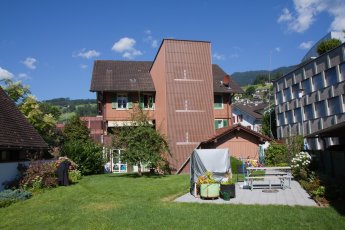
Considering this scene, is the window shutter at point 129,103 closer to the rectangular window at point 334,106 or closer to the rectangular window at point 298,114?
the rectangular window at point 334,106

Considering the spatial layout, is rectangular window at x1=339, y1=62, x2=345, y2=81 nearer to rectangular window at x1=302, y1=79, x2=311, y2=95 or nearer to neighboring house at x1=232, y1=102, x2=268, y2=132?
rectangular window at x1=302, y1=79, x2=311, y2=95

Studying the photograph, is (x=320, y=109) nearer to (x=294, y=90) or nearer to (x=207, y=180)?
(x=294, y=90)

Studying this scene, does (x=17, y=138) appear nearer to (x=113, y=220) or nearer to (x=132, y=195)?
(x=132, y=195)

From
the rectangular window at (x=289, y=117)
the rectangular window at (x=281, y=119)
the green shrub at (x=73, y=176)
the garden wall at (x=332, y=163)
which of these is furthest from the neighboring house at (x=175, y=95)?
the rectangular window at (x=281, y=119)

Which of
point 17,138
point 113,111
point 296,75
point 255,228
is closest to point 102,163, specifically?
point 113,111

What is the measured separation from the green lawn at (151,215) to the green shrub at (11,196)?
39 cm

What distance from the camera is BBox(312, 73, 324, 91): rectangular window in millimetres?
38750

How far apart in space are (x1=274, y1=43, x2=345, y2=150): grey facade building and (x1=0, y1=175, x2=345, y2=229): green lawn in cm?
2082

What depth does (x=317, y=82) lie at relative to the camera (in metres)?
39.6

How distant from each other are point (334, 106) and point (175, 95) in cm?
1710

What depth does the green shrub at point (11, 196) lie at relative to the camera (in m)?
15.1

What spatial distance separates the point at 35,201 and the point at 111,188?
4341 mm

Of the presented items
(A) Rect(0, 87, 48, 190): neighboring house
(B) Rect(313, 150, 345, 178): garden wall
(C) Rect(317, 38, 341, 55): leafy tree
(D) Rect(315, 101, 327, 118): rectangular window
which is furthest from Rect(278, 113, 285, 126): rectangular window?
(A) Rect(0, 87, 48, 190): neighboring house

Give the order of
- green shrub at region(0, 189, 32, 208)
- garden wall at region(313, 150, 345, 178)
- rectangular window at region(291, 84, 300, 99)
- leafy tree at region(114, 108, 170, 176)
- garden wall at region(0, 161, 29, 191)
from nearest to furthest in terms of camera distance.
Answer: green shrub at region(0, 189, 32, 208), garden wall at region(0, 161, 29, 191), garden wall at region(313, 150, 345, 178), leafy tree at region(114, 108, 170, 176), rectangular window at region(291, 84, 300, 99)
